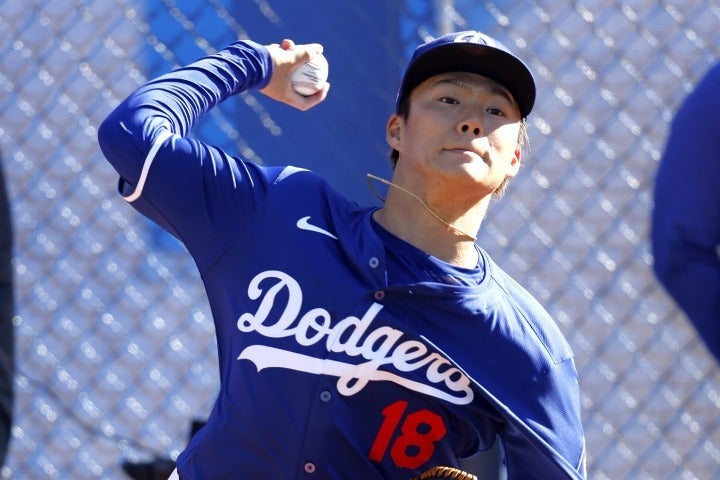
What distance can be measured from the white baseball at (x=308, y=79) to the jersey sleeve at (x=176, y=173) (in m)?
0.26

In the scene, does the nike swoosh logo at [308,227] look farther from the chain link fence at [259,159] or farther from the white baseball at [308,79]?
the chain link fence at [259,159]

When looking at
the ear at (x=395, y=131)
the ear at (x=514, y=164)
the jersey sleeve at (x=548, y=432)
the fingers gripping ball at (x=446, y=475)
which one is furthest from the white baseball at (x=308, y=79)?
the fingers gripping ball at (x=446, y=475)

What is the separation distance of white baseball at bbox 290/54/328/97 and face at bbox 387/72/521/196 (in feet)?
0.70

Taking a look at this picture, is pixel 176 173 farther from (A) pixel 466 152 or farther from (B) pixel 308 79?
(A) pixel 466 152

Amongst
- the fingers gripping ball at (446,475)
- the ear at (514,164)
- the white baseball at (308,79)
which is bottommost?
the fingers gripping ball at (446,475)

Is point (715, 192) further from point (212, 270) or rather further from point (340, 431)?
point (212, 270)

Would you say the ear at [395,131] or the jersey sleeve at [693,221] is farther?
the ear at [395,131]

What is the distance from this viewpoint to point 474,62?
250cm

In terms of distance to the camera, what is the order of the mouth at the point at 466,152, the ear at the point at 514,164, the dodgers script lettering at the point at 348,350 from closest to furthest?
the dodgers script lettering at the point at 348,350
the mouth at the point at 466,152
the ear at the point at 514,164

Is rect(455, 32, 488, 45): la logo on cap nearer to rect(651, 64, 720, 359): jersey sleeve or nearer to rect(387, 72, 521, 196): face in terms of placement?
rect(387, 72, 521, 196): face

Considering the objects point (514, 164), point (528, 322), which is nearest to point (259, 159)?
point (514, 164)

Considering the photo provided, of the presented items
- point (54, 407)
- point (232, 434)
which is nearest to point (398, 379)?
point (232, 434)

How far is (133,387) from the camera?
3.64m

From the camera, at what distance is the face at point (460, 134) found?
7.97ft
